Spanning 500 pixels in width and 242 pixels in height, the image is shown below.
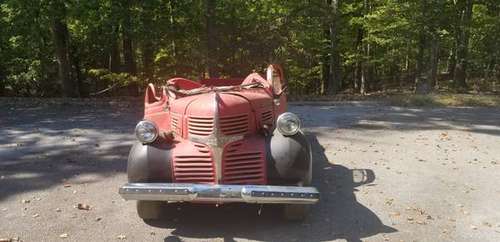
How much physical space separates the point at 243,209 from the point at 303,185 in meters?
0.94

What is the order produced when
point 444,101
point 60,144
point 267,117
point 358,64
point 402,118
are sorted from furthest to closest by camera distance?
point 358,64 < point 444,101 < point 402,118 < point 60,144 < point 267,117

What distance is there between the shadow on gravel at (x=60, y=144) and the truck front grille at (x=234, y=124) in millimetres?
2810

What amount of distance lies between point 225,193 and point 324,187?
8.09 feet

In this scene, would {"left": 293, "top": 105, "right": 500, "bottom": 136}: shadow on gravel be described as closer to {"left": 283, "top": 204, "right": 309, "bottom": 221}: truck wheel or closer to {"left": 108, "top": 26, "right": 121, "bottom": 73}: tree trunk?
{"left": 283, "top": 204, "right": 309, "bottom": 221}: truck wheel

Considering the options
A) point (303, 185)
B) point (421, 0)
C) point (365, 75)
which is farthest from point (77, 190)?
point (365, 75)

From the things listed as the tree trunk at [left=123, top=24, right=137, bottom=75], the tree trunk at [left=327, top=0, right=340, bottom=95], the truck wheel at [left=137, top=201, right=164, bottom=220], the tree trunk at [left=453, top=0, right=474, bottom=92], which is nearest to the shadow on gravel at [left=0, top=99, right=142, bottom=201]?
the truck wheel at [left=137, top=201, right=164, bottom=220]

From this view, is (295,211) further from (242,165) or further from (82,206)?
(82,206)

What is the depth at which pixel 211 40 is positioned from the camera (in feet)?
56.2

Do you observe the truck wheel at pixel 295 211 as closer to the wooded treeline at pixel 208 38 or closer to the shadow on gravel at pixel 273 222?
the shadow on gravel at pixel 273 222

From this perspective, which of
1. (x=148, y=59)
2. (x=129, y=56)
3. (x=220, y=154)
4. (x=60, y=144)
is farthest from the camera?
(x=129, y=56)

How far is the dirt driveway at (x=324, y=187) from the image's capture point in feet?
18.0

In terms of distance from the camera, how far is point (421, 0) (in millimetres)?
18234

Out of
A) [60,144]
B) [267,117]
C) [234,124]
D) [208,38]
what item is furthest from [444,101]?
[234,124]

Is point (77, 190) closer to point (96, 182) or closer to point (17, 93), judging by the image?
point (96, 182)
